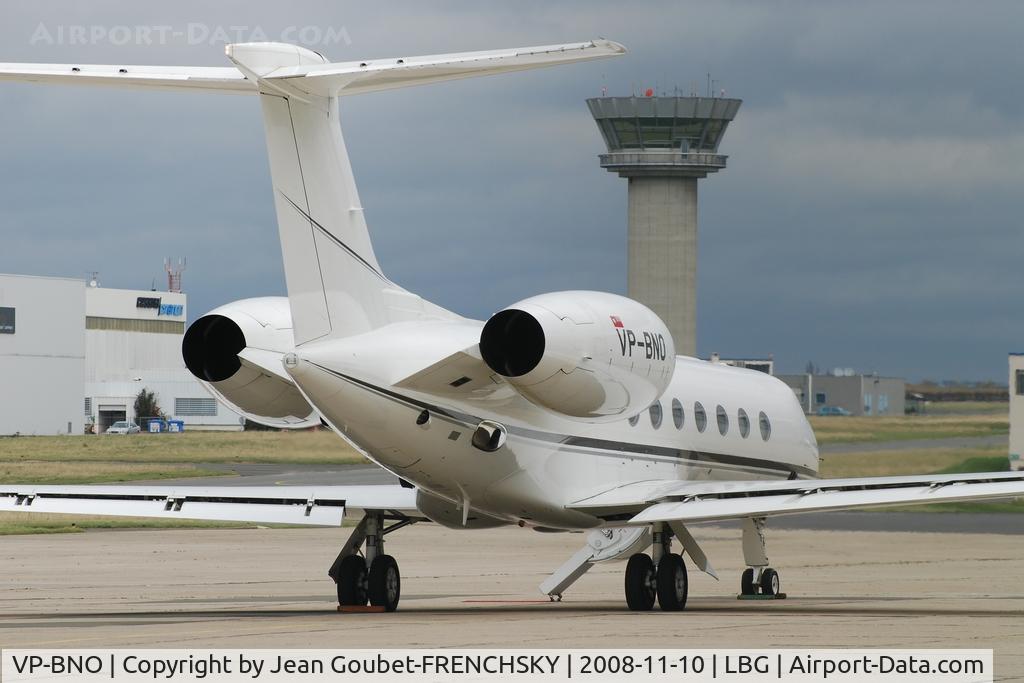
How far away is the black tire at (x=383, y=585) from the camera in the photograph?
2072cm

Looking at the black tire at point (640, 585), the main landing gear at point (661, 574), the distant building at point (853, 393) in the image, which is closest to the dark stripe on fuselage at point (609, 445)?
the main landing gear at point (661, 574)

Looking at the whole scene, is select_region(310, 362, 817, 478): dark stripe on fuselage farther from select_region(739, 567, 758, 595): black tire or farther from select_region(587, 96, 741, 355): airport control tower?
select_region(587, 96, 741, 355): airport control tower

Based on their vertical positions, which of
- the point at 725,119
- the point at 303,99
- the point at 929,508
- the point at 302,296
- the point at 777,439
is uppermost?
the point at 725,119

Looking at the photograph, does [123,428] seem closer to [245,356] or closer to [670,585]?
[670,585]

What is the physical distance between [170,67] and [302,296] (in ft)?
9.24

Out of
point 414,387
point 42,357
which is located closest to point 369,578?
point 414,387

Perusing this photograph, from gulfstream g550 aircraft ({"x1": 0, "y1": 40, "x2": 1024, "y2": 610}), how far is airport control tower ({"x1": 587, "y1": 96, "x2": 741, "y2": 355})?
250ft

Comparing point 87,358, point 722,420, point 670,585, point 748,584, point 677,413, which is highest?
point 677,413

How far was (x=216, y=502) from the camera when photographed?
67.6 ft

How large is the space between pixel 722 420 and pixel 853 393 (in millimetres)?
127357

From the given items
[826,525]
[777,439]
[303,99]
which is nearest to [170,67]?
[303,99]

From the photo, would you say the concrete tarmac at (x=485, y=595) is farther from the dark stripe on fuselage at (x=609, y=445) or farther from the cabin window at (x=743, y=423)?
the cabin window at (x=743, y=423)

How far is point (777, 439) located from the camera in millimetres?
26578
